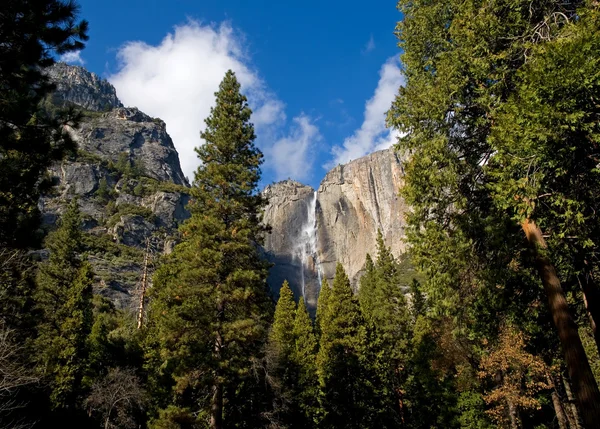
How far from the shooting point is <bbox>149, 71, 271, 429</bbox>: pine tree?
12.3 meters

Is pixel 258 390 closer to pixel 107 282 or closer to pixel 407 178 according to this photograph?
pixel 407 178

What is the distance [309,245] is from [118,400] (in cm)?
9295

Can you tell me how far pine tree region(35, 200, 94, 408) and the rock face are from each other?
68.6ft

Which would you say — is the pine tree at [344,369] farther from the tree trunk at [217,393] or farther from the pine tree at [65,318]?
the pine tree at [65,318]

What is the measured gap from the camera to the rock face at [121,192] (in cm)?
6668

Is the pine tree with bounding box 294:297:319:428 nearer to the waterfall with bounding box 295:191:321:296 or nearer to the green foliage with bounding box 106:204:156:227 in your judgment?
the green foliage with bounding box 106:204:156:227

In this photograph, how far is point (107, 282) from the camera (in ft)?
183

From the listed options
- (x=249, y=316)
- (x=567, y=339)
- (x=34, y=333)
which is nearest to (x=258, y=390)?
(x=249, y=316)

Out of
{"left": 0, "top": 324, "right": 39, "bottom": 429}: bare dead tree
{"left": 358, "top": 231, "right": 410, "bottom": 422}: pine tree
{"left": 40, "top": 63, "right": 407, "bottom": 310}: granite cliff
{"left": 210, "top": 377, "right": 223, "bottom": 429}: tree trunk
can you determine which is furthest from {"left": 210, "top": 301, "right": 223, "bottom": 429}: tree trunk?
{"left": 40, "top": 63, "right": 407, "bottom": 310}: granite cliff

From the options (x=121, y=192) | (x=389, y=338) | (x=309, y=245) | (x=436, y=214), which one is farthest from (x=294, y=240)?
(x=436, y=214)

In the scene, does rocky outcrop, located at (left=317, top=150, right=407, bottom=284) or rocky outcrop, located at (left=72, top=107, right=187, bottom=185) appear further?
rocky outcrop, located at (left=72, top=107, right=187, bottom=185)

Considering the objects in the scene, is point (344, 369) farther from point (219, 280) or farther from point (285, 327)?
point (219, 280)

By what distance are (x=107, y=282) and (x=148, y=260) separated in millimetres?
28612

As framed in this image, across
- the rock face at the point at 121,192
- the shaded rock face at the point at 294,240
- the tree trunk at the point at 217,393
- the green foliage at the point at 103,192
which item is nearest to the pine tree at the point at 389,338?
the tree trunk at the point at 217,393
